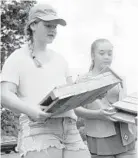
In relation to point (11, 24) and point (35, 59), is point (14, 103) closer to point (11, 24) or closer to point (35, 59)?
point (35, 59)

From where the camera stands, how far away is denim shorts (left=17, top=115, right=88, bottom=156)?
181cm

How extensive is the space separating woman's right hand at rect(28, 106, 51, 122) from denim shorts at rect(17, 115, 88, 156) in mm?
117

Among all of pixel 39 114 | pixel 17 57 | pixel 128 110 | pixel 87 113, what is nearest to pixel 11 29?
pixel 87 113

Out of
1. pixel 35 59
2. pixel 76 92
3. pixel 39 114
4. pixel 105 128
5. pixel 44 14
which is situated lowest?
pixel 105 128

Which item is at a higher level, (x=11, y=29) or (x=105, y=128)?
(x=11, y=29)

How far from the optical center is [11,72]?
182cm

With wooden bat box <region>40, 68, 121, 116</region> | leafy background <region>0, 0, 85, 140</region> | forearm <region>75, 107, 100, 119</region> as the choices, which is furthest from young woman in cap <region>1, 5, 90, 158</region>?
leafy background <region>0, 0, 85, 140</region>

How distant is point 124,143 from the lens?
86.3 inches

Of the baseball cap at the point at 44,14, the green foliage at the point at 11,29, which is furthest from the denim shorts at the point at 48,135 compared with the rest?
the green foliage at the point at 11,29

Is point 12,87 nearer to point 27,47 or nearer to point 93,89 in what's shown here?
point 27,47

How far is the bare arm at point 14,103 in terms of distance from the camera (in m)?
1.71

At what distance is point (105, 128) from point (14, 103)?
0.65 metres

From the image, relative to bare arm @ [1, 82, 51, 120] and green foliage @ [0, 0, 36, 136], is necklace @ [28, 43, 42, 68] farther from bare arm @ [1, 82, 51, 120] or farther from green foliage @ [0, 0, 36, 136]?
green foliage @ [0, 0, 36, 136]

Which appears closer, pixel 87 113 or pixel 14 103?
pixel 14 103
